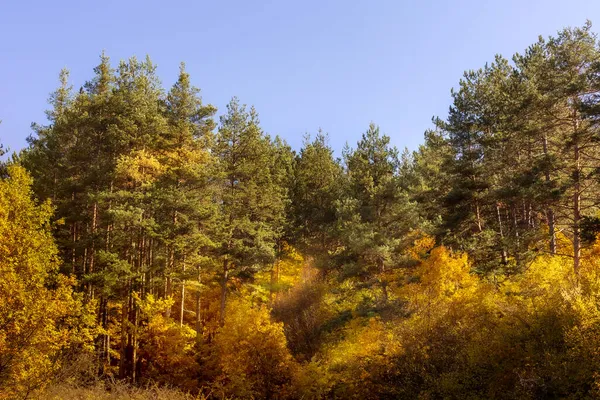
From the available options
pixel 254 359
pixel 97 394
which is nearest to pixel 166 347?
pixel 254 359

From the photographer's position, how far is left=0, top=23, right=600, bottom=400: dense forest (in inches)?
621

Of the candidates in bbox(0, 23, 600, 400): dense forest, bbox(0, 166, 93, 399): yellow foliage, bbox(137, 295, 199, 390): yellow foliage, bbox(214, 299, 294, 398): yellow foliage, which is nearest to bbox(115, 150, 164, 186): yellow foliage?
bbox(0, 23, 600, 400): dense forest

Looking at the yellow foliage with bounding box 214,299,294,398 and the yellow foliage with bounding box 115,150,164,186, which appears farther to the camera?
the yellow foliage with bounding box 214,299,294,398

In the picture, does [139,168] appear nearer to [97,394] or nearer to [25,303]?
[25,303]

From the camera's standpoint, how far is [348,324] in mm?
25984

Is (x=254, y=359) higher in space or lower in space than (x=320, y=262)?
lower

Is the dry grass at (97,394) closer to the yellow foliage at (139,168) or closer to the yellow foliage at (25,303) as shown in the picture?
the yellow foliage at (25,303)

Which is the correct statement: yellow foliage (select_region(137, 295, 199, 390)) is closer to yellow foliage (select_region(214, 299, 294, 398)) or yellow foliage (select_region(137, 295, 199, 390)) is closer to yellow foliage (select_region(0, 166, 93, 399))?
yellow foliage (select_region(214, 299, 294, 398))

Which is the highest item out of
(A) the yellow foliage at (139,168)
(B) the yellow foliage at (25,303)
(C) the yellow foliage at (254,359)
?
(A) the yellow foliage at (139,168)

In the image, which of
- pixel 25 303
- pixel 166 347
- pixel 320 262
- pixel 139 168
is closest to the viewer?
pixel 25 303

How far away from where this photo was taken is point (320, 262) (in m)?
30.4

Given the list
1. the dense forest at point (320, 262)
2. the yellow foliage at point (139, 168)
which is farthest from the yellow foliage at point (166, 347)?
the yellow foliage at point (139, 168)

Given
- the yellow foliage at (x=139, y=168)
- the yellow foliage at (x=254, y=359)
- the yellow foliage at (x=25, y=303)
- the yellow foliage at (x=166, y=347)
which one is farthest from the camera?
the yellow foliage at (x=166, y=347)

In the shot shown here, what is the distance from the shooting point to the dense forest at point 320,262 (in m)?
15.8
